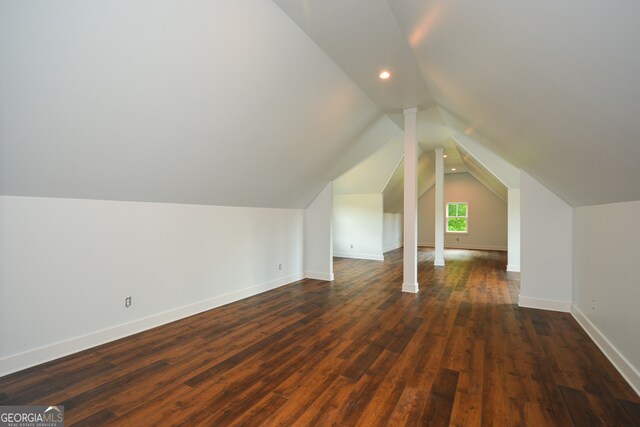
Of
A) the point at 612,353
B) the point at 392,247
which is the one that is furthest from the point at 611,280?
the point at 392,247

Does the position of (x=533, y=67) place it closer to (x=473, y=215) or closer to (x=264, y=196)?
(x=264, y=196)

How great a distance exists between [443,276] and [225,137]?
17.2 ft

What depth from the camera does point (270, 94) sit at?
10.1 ft

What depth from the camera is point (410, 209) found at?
198 inches

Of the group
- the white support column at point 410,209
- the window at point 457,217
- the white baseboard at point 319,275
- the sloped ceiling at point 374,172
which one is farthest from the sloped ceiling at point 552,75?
the window at point 457,217

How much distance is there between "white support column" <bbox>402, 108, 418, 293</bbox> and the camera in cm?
497

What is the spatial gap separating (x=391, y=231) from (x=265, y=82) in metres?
8.71

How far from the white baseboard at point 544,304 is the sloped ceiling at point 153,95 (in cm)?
376

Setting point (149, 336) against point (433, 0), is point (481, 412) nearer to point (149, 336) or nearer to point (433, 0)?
point (433, 0)

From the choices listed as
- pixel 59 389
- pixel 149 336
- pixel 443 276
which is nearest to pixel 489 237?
pixel 443 276

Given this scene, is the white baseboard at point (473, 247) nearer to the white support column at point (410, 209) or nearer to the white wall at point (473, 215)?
the white wall at point (473, 215)

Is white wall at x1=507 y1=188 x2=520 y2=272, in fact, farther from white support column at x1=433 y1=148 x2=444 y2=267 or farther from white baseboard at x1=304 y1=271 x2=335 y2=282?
white baseboard at x1=304 y1=271 x2=335 y2=282

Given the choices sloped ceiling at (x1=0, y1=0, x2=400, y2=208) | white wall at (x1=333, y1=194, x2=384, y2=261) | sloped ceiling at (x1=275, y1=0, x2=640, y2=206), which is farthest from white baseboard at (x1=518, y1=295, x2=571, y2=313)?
white wall at (x1=333, y1=194, x2=384, y2=261)

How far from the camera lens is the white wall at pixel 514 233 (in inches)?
274
